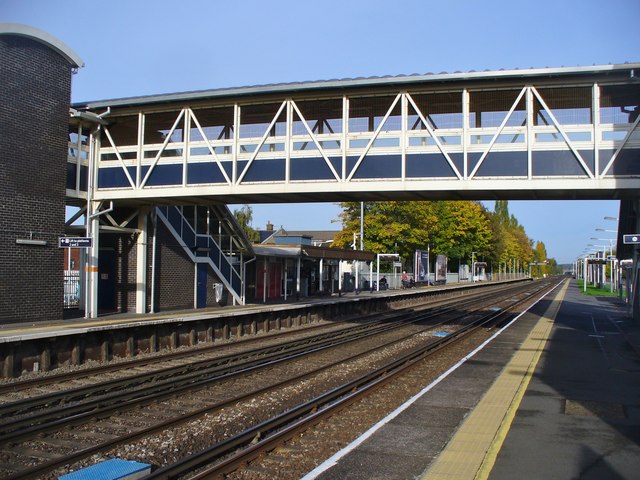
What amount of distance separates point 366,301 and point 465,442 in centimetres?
2519

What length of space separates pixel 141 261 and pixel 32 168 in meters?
5.09

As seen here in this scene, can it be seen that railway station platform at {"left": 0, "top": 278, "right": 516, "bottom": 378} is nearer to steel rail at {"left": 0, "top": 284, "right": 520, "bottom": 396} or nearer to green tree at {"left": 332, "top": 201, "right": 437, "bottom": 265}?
steel rail at {"left": 0, "top": 284, "right": 520, "bottom": 396}

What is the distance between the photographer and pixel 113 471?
5941 millimetres

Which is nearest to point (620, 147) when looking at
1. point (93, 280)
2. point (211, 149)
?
point (211, 149)

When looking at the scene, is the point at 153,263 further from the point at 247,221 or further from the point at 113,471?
the point at 247,221

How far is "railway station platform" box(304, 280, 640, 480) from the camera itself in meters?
6.08

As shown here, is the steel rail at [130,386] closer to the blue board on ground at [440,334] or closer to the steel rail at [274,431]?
the steel rail at [274,431]

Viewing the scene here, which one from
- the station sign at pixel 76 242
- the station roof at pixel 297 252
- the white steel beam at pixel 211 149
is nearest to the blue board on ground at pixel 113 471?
the station sign at pixel 76 242

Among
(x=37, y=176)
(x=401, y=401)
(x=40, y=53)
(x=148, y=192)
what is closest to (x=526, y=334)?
(x=401, y=401)

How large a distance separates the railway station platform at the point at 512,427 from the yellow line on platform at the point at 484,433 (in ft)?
0.04

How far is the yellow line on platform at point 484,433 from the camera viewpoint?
5926 mm

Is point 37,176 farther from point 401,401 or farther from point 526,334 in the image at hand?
point 526,334

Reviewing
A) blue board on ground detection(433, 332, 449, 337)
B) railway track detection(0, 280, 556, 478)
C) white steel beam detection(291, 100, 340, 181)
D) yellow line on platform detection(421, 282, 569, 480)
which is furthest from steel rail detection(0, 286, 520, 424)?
yellow line on platform detection(421, 282, 569, 480)

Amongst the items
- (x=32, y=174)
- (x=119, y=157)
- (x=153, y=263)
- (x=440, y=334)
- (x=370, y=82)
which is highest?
(x=370, y=82)
